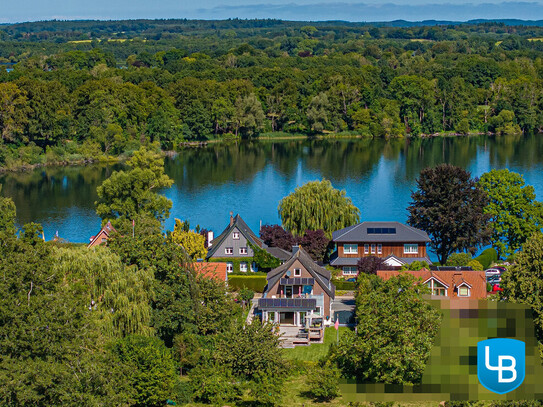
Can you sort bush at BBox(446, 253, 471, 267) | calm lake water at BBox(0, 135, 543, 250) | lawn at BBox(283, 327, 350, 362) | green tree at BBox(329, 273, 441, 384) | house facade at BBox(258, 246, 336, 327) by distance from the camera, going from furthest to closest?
calm lake water at BBox(0, 135, 543, 250)
bush at BBox(446, 253, 471, 267)
house facade at BBox(258, 246, 336, 327)
lawn at BBox(283, 327, 350, 362)
green tree at BBox(329, 273, 441, 384)

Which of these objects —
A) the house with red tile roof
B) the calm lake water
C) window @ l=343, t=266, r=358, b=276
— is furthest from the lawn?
the calm lake water

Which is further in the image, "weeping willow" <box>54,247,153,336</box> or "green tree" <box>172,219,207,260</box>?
"green tree" <box>172,219,207,260</box>

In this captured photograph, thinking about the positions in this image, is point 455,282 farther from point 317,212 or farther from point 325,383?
point 317,212

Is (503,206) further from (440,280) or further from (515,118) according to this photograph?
(515,118)

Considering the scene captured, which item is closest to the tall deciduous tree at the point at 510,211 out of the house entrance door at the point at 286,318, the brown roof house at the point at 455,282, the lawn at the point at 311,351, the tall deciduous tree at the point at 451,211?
the tall deciduous tree at the point at 451,211

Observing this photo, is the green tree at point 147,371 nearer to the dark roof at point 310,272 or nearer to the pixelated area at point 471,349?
the pixelated area at point 471,349

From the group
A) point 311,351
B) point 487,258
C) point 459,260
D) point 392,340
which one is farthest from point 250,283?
point 392,340

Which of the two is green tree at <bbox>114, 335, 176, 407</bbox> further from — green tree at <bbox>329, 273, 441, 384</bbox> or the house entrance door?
the house entrance door
